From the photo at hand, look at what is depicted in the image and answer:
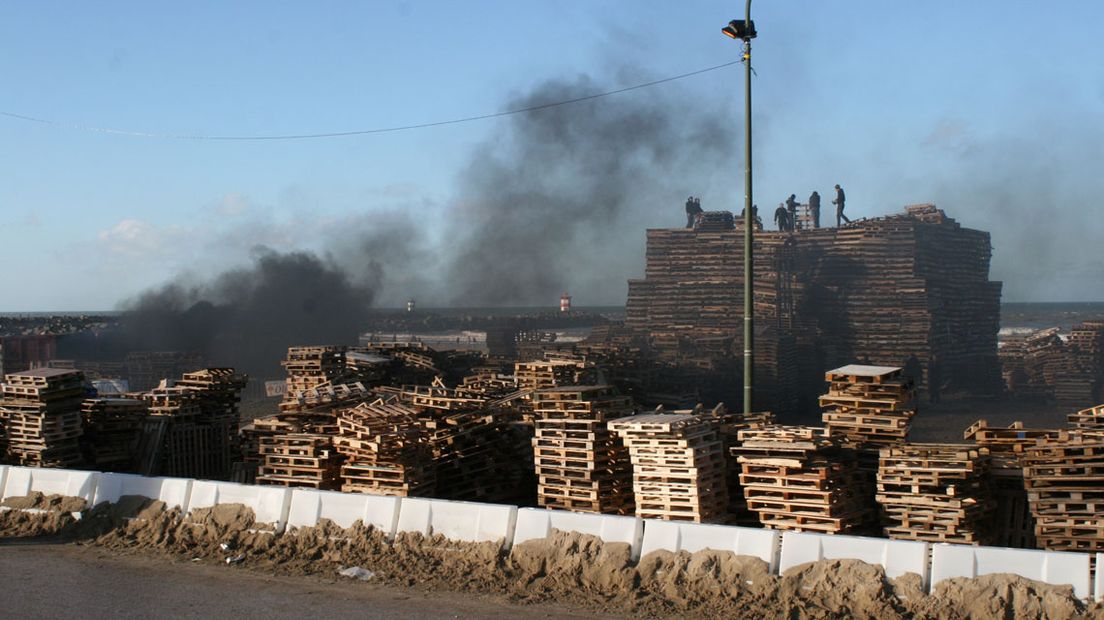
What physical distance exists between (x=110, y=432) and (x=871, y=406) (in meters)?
13.7

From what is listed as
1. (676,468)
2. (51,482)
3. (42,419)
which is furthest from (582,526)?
(42,419)

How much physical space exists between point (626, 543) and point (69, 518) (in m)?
8.48

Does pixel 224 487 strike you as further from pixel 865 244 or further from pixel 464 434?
pixel 865 244

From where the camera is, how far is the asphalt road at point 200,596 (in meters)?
10.3

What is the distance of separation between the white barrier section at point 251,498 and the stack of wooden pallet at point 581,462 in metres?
3.58

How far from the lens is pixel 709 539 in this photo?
36.9 ft

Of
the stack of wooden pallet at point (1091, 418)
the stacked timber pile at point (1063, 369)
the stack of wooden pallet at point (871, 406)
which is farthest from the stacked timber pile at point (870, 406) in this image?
the stacked timber pile at point (1063, 369)

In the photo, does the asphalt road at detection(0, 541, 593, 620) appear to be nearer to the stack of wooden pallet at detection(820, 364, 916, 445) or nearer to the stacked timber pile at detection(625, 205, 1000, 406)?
the stack of wooden pallet at detection(820, 364, 916, 445)

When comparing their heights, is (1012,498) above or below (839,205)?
below

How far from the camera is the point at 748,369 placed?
16.3m

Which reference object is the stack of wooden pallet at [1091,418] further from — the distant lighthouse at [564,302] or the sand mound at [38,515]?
the distant lighthouse at [564,302]

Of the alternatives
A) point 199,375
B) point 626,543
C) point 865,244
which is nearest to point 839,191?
point 865,244

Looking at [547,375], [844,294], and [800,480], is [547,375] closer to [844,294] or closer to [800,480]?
[800,480]

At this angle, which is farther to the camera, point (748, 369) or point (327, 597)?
point (748, 369)
